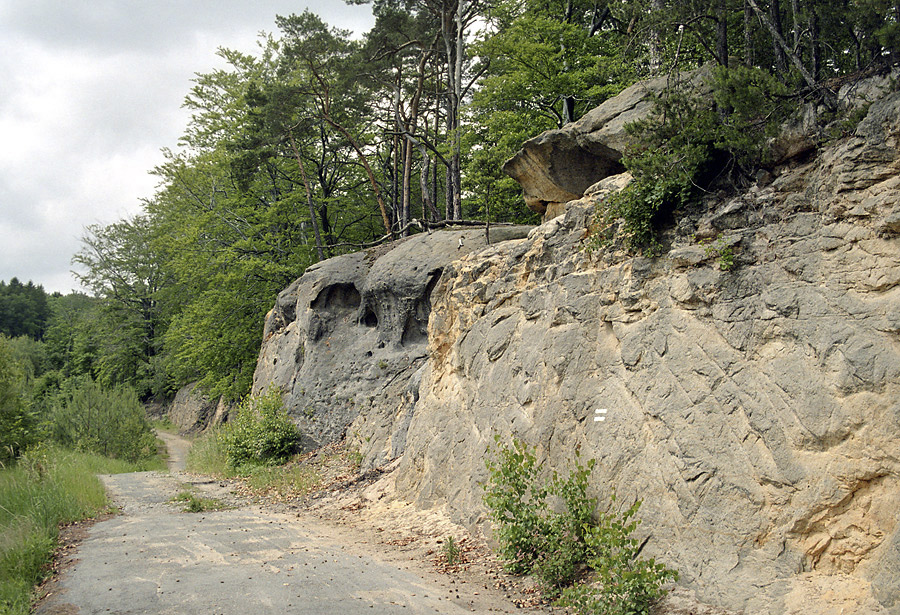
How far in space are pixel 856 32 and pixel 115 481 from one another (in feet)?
65.2

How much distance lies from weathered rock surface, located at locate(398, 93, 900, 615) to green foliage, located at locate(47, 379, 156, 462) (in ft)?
72.5

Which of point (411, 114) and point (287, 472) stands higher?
point (411, 114)

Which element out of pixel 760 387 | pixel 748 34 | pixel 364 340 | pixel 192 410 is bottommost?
pixel 192 410

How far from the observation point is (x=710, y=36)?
31.5 ft

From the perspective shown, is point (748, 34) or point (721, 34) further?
point (721, 34)

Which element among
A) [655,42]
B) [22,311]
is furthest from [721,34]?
[22,311]

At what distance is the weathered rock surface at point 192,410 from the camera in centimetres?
3478

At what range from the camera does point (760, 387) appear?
6.41 metres

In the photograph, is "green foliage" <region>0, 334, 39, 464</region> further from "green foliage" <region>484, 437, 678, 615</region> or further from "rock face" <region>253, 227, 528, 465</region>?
"green foliage" <region>484, 437, 678, 615</region>

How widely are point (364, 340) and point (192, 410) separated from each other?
22934mm

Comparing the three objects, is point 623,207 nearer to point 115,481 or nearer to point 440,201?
point 115,481

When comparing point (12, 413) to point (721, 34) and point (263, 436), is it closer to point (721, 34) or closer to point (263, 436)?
point (263, 436)

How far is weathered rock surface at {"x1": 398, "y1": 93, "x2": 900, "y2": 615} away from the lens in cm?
552

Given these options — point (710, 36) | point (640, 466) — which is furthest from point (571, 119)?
point (640, 466)
